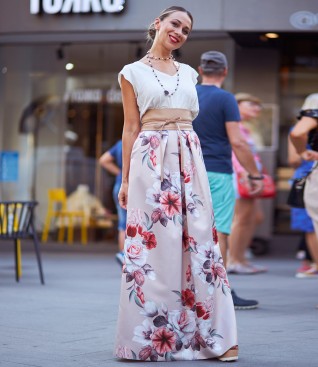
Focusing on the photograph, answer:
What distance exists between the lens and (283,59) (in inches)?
724

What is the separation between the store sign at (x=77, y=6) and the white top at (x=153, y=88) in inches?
361

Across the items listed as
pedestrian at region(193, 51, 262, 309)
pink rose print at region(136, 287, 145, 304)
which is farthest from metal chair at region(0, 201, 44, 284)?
pink rose print at region(136, 287, 145, 304)

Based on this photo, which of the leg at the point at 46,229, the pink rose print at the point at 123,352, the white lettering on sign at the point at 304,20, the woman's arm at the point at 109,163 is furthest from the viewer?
the leg at the point at 46,229

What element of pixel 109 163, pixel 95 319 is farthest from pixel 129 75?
pixel 109 163

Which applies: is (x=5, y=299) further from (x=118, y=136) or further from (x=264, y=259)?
(x=118, y=136)

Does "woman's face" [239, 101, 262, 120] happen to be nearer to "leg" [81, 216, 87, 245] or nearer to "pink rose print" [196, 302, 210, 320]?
"leg" [81, 216, 87, 245]

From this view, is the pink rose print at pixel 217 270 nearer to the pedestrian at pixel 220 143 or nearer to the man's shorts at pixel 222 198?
the pedestrian at pixel 220 143

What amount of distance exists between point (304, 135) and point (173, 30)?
2654 millimetres

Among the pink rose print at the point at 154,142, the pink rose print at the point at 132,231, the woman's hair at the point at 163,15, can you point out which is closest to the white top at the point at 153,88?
the pink rose print at the point at 154,142

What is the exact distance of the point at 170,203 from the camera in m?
6.28

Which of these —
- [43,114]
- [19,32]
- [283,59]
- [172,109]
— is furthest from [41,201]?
[172,109]

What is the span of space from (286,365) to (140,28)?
1001 centimetres

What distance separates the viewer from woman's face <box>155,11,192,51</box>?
6445mm

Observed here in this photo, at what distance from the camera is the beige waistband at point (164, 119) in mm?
6387
